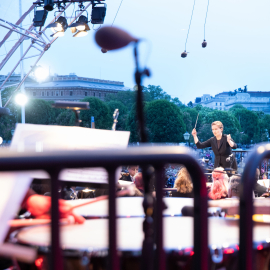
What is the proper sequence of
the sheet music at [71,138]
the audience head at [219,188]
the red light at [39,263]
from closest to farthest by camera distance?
the red light at [39,263], the sheet music at [71,138], the audience head at [219,188]

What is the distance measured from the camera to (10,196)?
73 centimetres

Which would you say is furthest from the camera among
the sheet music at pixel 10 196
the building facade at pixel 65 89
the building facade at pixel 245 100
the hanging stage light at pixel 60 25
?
the building facade at pixel 245 100

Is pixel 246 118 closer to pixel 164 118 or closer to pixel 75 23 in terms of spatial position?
pixel 164 118

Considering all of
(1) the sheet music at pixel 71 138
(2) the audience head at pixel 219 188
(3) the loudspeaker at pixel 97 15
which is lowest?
(2) the audience head at pixel 219 188

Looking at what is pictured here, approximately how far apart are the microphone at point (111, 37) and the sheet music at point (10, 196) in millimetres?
445

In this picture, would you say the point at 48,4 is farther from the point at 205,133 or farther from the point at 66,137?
the point at 205,133

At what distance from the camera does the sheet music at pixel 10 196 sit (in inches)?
28.0

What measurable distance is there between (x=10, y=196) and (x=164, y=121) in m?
41.0

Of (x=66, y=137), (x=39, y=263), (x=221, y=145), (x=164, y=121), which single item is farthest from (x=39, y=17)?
(x=164, y=121)

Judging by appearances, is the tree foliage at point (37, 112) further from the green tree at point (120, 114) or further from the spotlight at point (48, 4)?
the spotlight at point (48, 4)

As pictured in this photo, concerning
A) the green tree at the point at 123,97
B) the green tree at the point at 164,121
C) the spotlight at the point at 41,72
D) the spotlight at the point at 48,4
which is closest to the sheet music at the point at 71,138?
the spotlight at the point at 48,4

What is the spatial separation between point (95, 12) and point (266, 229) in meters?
8.85

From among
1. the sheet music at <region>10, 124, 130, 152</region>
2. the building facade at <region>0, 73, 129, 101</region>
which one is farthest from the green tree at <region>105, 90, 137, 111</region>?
the sheet music at <region>10, 124, 130, 152</region>

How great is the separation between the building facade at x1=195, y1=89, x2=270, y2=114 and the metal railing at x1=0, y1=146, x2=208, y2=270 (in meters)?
98.2
